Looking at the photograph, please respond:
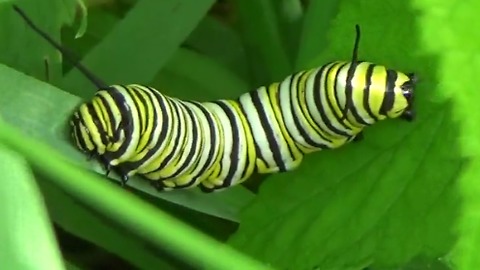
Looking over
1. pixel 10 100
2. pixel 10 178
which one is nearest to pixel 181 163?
pixel 10 100

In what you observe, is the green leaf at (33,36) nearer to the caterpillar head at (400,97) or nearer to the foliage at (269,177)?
the foliage at (269,177)

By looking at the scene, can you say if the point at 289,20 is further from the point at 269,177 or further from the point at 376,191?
the point at 376,191

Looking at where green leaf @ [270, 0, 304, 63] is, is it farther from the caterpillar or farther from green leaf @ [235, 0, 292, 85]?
the caterpillar

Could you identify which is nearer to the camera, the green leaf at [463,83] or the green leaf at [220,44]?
the green leaf at [463,83]

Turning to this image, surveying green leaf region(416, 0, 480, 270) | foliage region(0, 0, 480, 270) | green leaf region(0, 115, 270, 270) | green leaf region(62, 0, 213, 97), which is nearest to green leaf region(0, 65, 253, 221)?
foliage region(0, 0, 480, 270)

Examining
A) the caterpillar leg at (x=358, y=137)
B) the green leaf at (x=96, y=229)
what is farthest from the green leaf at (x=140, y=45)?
the caterpillar leg at (x=358, y=137)

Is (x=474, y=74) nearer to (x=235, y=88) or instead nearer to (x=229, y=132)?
(x=229, y=132)
